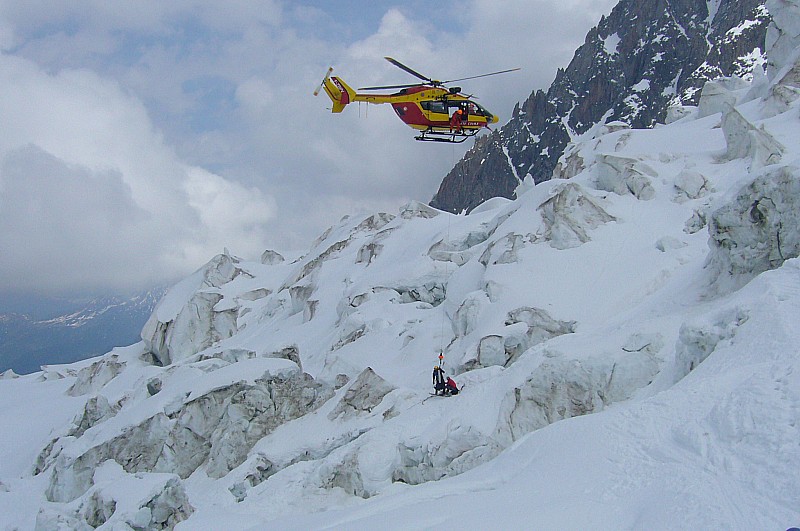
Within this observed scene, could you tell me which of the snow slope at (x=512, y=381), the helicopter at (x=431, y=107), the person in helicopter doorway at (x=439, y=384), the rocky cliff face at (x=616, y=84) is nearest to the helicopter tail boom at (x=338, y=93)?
the helicopter at (x=431, y=107)

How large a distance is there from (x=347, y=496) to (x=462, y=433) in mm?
3939

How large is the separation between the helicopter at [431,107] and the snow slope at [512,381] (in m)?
7.24

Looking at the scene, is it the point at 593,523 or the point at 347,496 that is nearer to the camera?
the point at 593,523

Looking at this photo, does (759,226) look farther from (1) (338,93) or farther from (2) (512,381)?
(1) (338,93)

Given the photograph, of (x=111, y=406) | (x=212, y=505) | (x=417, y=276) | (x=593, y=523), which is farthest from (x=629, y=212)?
(x=111, y=406)

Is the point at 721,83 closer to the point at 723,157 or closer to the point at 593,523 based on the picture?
the point at 723,157

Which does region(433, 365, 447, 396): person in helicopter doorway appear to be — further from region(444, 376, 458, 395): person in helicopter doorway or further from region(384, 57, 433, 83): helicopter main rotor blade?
region(384, 57, 433, 83): helicopter main rotor blade

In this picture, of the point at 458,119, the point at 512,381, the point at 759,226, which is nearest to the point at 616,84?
the point at 458,119

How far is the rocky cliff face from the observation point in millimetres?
136250

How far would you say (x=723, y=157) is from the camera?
1582 inches

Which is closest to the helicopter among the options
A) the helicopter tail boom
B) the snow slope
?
the helicopter tail boom

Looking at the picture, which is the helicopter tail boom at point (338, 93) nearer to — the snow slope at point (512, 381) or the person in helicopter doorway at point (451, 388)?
the snow slope at point (512, 381)

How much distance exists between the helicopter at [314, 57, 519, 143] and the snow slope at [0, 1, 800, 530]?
23.7ft

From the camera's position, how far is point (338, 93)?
30.4 m
